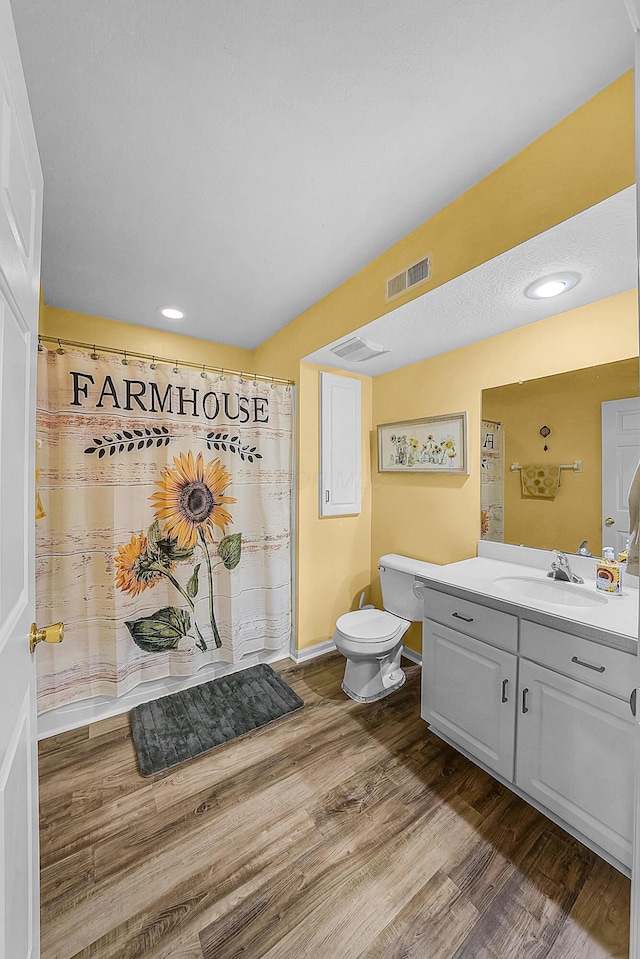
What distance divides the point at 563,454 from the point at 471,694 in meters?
1.23

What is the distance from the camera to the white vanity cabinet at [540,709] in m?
1.22

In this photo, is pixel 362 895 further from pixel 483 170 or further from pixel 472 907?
pixel 483 170

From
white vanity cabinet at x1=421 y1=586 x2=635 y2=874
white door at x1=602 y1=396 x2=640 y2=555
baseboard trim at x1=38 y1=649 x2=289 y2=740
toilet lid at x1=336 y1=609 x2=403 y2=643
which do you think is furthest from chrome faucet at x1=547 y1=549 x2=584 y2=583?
baseboard trim at x1=38 y1=649 x2=289 y2=740

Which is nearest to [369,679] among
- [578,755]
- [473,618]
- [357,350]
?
[473,618]

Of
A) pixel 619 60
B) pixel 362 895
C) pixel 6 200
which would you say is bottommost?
pixel 362 895

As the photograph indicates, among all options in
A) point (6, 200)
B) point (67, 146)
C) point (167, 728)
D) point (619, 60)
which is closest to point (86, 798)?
point (167, 728)

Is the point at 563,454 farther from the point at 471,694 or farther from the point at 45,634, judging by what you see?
the point at 45,634

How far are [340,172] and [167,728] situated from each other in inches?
105

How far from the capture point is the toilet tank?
2.40 meters

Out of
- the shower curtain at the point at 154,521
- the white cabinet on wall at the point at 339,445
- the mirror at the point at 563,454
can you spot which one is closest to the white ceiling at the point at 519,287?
the mirror at the point at 563,454

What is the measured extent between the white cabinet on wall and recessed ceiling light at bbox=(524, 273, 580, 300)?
4.48 ft

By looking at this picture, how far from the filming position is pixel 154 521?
85.1 inches

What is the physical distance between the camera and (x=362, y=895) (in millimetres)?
1206

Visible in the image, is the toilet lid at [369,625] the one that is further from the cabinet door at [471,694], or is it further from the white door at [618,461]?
the white door at [618,461]
